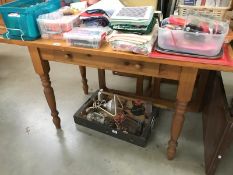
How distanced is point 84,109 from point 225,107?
1.03 m

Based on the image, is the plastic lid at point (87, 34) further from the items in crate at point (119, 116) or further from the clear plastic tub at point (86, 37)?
the items in crate at point (119, 116)

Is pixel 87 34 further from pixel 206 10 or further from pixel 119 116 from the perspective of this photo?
pixel 119 116

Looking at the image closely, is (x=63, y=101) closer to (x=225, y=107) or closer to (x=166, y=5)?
(x=166, y=5)

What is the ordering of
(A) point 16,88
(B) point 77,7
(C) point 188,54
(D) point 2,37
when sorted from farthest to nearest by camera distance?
(A) point 16,88 → (B) point 77,7 → (D) point 2,37 → (C) point 188,54

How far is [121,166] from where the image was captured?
135cm

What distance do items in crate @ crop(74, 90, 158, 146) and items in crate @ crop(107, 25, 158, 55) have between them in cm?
70

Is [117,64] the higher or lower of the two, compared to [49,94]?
higher

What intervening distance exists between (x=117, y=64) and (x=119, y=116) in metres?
0.61

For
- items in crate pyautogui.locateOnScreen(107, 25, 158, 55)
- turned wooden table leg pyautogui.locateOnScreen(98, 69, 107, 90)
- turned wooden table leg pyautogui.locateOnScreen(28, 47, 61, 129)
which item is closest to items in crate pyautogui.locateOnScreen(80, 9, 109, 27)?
items in crate pyautogui.locateOnScreen(107, 25, 158, 55)

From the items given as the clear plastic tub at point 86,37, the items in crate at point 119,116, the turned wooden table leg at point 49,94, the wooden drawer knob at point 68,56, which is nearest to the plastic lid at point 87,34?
the clear plastic tub at point 86,37

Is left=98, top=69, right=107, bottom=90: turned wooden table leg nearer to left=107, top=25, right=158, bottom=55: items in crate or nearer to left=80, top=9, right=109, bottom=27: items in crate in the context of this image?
left=80, top=9, right=109, bottom=27: items in crate

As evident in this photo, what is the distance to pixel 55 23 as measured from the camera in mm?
1058

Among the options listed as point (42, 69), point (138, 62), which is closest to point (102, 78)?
point (42, 69)

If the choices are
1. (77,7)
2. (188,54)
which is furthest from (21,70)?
(188,54)
